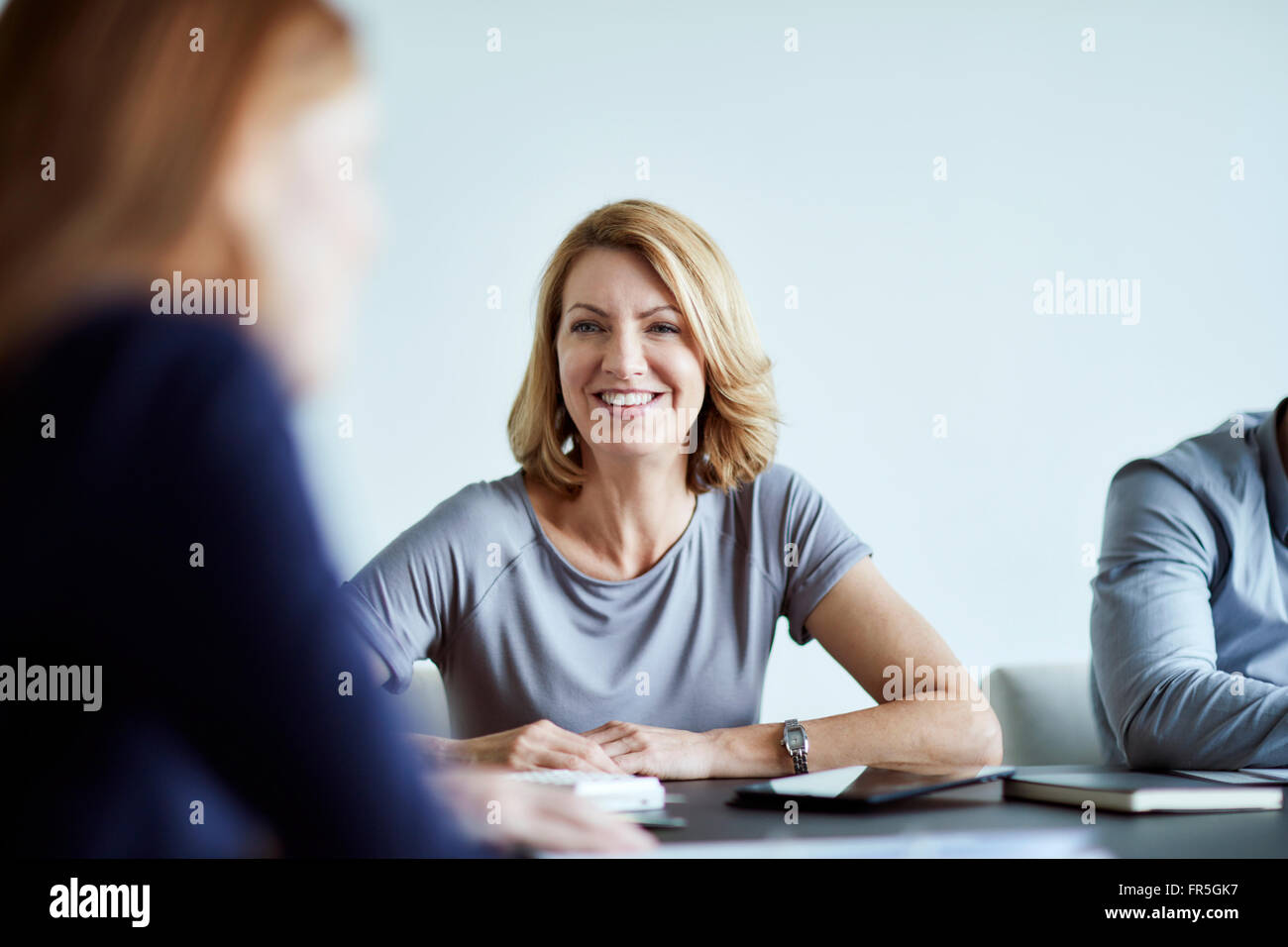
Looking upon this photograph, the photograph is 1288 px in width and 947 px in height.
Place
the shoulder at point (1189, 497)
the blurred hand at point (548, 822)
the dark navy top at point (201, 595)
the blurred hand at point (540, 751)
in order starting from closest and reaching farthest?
the dark navy top at point (201, 595), the blurred hand at point (548, 822), the blurred hand at point (540, 751), the shoulder at point (1189, 497)

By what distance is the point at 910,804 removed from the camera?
2.69 ft

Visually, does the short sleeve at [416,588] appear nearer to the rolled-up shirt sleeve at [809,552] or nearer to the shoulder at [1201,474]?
the rolled-up shirt sleeve at [809,552]

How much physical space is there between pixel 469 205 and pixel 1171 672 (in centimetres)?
150

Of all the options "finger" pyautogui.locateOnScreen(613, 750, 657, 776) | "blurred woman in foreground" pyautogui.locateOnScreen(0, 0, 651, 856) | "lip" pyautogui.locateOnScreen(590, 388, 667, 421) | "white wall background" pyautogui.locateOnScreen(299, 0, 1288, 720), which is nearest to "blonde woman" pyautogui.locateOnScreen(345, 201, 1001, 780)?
"lip" pyautogui.locateOnScreen(590, 388, 667, 421)

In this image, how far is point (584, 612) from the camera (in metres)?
1.41

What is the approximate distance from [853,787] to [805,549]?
2.07 ft

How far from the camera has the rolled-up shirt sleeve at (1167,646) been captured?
106 cm

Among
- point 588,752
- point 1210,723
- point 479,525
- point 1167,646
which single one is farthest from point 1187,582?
point 479,525

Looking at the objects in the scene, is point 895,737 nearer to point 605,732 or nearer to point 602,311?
point 605,732

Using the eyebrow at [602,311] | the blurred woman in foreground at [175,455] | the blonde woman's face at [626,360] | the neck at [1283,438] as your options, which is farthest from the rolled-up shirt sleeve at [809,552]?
the blurred woman in foreground at [175,455]

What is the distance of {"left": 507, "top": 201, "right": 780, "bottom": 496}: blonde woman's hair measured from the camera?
1.46 meters

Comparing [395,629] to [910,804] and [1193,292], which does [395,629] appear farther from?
[1193,292]

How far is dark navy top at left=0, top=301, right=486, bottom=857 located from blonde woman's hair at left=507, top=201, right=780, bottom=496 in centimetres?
110

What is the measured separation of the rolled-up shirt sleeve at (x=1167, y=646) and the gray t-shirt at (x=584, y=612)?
35 cm
